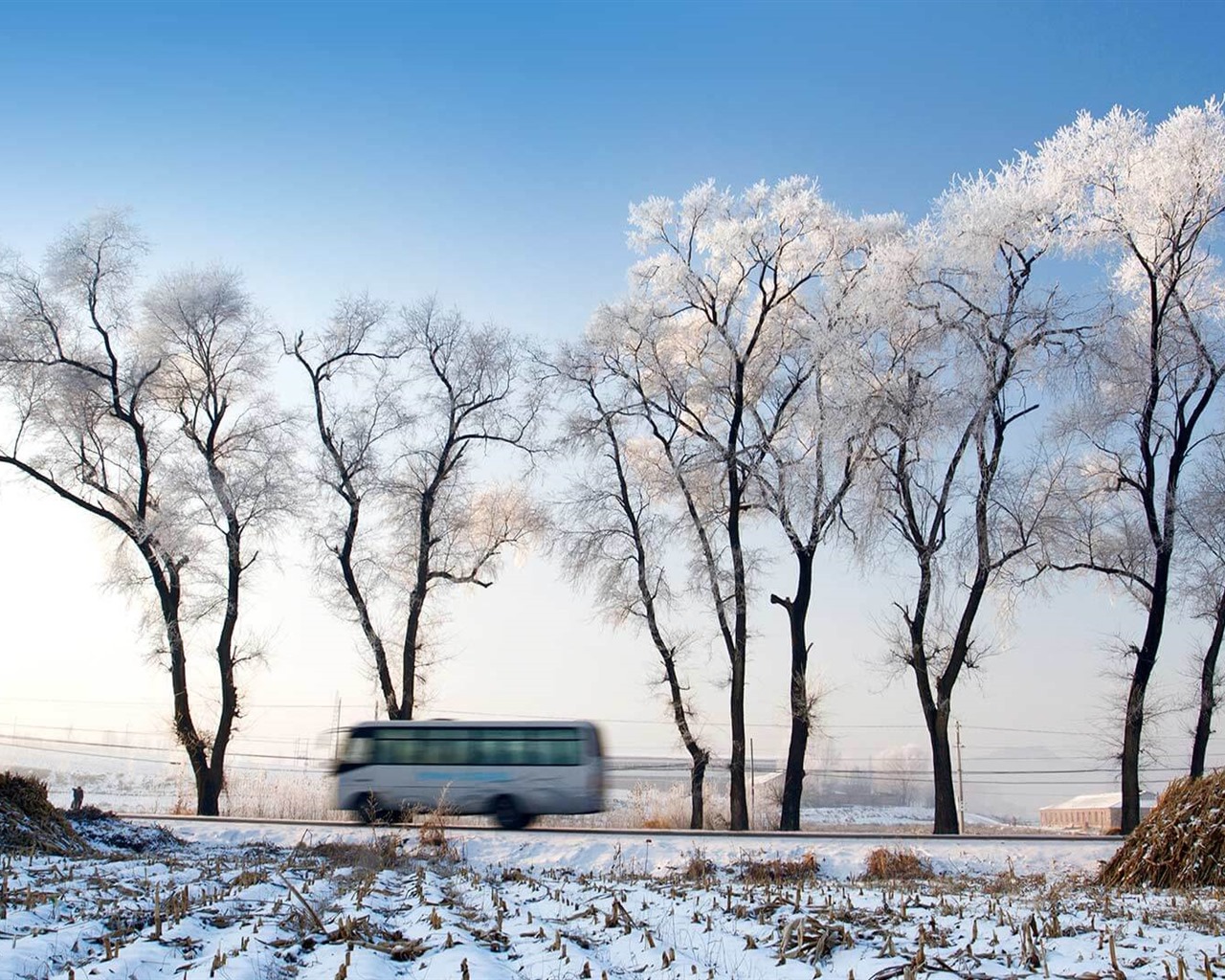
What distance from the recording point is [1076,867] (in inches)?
603

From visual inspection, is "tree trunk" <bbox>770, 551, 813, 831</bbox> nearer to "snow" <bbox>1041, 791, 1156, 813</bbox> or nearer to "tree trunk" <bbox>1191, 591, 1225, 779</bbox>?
"tree trunk" <bbox>1191, 591, 1225, 779</bbox>

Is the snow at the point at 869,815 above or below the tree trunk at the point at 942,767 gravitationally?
below

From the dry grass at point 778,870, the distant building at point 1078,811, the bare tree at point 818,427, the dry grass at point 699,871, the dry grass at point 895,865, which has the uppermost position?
the bare tree at point 818,427

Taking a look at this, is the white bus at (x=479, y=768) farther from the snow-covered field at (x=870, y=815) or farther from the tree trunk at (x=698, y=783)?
the snow-covered field at (x=870, y=815)

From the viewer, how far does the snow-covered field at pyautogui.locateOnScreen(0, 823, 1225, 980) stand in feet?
17.8

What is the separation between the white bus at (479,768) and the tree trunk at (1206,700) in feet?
45.9

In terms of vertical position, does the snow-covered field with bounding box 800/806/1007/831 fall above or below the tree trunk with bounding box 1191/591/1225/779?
below

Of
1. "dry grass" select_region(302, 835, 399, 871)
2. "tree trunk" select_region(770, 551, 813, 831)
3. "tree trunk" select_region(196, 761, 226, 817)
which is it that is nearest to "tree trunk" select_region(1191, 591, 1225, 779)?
"tree trunk" select_region(770, 551, 813, 831)

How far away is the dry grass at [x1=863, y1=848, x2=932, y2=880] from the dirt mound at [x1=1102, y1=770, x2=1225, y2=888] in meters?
3.50

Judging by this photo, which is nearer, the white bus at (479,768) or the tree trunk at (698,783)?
the white bus at (479,768)

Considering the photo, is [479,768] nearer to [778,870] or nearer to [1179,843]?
[778,870]

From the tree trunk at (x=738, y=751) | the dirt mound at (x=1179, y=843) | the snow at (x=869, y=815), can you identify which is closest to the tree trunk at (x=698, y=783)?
the tree trunk at (x=738, y=751)

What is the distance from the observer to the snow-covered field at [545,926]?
5.44 metres

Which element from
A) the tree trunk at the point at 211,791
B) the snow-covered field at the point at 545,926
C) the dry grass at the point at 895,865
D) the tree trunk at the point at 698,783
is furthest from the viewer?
the tree trunk at the point at 698,783
